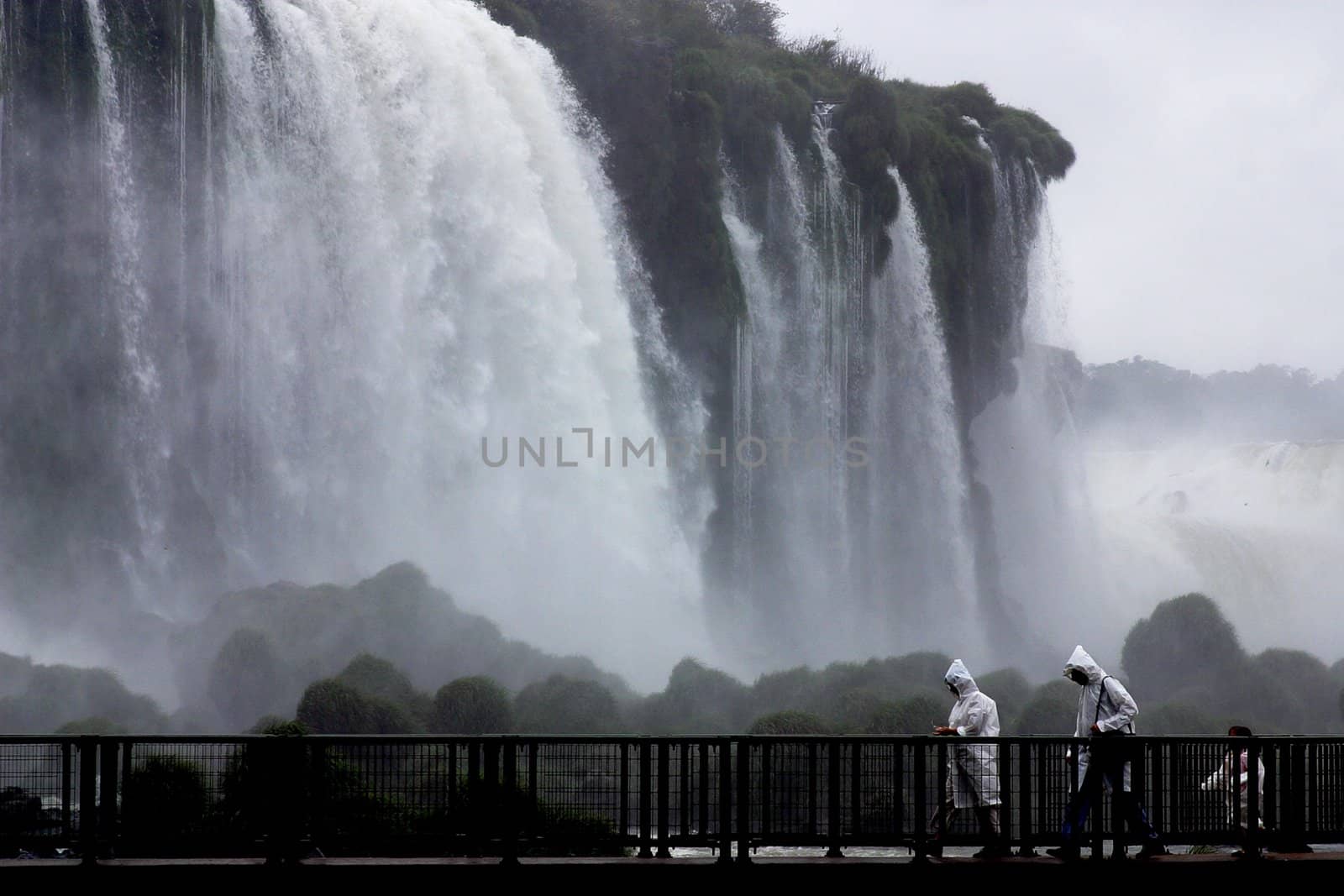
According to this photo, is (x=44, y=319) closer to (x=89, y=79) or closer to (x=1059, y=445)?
(x=89, y=79)

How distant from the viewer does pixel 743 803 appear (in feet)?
33.9

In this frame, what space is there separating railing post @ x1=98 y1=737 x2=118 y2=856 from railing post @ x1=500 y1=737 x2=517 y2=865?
2307 millimetres

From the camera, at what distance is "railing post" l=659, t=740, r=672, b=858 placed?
10375 millimetres

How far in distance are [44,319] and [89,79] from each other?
12.6 ft

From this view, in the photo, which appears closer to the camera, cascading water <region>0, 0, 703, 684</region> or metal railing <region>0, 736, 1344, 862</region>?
metal railing <region>0, 736, 1344, 862</region>

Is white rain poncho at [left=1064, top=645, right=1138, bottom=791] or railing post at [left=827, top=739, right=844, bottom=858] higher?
white rain poncho at [left=1064, top=645, right=1138, bottom=791]

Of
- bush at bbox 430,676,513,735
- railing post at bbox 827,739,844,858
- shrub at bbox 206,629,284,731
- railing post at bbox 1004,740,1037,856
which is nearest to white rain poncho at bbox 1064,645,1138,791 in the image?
railing post at bbox 1004,740,1037,856

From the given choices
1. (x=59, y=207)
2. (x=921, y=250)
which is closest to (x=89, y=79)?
(x=59, y=207)

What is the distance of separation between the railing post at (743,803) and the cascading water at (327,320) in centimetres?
1711

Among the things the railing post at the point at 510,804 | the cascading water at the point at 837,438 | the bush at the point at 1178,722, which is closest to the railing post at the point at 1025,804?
the railing post at the point at 510,804

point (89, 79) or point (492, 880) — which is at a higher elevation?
point (89, 79)

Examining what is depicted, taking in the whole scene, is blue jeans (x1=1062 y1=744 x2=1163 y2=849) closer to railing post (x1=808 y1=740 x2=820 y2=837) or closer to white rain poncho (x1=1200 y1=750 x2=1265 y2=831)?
white rain poncho (x1=1200 y1=750 x2=1265 y2=831)

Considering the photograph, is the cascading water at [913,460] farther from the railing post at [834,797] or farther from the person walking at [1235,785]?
the railing post at [834,797]

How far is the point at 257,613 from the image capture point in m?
24.0
